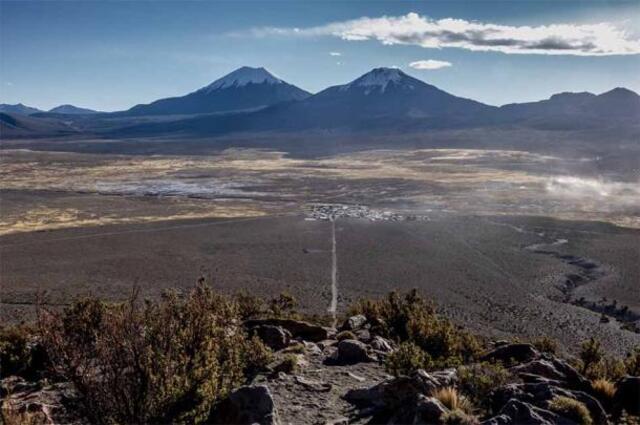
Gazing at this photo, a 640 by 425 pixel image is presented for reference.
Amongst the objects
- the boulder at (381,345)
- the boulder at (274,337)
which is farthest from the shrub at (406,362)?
the boulder at (274,337)

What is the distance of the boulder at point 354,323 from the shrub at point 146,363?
718 cm

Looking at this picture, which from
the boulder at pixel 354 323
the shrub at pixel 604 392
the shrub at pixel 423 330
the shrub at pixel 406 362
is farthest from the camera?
the boulder at pixel 354 323

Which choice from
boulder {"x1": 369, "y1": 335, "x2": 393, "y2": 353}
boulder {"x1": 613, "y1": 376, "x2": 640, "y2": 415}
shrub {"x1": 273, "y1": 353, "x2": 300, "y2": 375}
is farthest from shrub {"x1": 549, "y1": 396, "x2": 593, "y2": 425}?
boulder {"x1": 369, "y1": 335, "x2": 393, "y2": 353}

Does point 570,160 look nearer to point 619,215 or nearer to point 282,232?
point 619,215

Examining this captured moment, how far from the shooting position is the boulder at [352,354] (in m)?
10.9

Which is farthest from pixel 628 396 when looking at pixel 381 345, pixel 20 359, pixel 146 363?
pixel 20 359

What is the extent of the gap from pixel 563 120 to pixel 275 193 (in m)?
139

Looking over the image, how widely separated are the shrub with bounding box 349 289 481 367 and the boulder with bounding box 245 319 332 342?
1547mm

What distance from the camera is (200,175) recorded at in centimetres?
7994

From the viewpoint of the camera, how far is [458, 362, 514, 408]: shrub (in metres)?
7.53

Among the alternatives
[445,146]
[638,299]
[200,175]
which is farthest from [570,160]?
[638,299]

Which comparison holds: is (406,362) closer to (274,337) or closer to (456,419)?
(456,419)

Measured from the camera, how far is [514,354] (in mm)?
11656

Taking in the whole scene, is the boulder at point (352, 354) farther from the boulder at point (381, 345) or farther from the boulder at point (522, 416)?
the boulder at point (522, 416)
